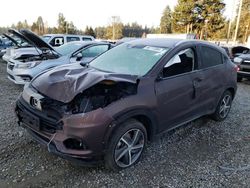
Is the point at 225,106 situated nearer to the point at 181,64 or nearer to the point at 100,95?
the point at 181,64

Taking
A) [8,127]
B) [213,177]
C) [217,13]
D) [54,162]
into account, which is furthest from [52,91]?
[217,13]

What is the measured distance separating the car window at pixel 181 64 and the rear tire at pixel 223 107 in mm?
1316

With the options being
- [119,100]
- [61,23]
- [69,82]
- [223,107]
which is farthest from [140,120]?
[61,23]

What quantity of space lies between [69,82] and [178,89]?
5.25 feet

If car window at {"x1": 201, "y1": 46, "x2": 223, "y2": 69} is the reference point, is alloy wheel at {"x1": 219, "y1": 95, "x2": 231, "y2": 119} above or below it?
below

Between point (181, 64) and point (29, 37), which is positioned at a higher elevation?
point (29, 37)

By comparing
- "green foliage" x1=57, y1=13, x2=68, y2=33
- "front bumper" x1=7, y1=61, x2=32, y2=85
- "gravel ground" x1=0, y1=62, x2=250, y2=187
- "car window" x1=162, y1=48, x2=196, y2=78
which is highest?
"green foliage" x1=57, y1=13, x2=68, y2=33

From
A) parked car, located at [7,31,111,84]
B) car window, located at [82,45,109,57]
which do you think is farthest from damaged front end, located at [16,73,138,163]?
car window, located at [82,45,109,57]

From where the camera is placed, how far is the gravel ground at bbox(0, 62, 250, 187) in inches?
119

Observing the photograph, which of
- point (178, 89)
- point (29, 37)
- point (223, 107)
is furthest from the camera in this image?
point (29, 37)

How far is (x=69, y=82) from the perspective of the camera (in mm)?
3098

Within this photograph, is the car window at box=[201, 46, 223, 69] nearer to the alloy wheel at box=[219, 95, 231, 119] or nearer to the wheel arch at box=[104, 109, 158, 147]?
the alloy wheel at box=[219, 95, 231, 119]

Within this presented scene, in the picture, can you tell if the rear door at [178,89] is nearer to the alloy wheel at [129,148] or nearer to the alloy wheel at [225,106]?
the alloy wheel at [129,148]

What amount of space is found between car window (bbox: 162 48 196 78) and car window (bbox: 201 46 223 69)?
0.98 ft
